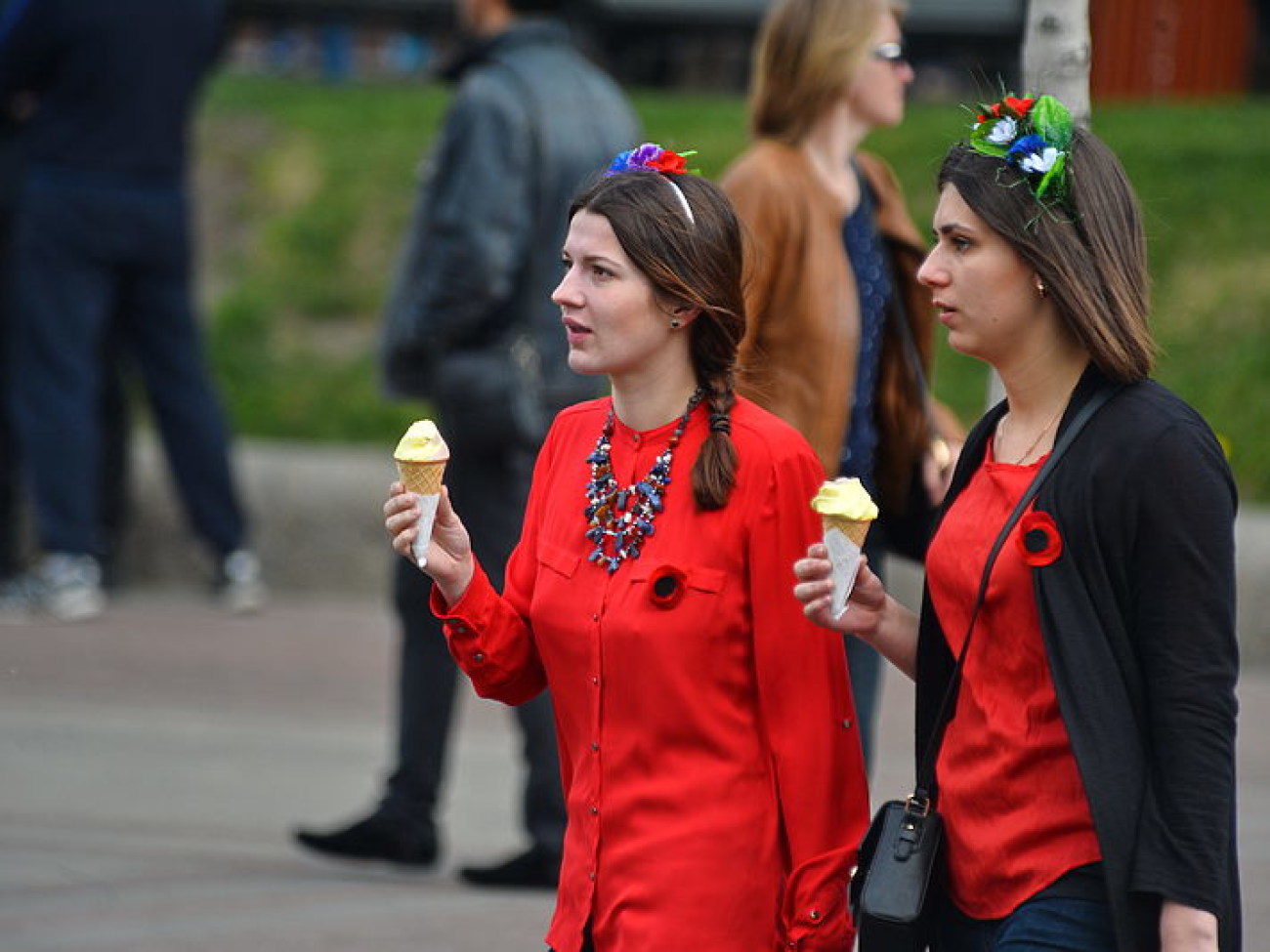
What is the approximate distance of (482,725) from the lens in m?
7.01

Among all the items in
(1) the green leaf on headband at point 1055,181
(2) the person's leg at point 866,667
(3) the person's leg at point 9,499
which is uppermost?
(1) the green leaf on headband at point 1055,181

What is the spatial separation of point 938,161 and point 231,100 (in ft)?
36.3

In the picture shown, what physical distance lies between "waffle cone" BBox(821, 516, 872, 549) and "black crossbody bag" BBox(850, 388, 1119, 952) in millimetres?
168

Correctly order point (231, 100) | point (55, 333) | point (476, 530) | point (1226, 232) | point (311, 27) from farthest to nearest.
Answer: point (311, 27) → point (231, 100) → point (1226, 232) → point (55, 333) → point (476, 530)

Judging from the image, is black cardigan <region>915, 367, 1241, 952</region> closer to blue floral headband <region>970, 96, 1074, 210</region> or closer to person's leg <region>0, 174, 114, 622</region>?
blue floral headband <region>970, 96, 1074, 210</region>

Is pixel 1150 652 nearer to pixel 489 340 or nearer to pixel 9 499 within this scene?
pixel 489 340

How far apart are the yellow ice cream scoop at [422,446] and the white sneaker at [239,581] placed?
5.25 m

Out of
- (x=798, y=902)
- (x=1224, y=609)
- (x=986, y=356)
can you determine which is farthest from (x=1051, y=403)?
(x=798, y=902)

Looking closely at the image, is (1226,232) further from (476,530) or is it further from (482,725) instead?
(476,530)

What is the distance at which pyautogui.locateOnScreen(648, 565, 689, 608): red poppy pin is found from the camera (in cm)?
305

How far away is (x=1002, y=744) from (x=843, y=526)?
0.35 m

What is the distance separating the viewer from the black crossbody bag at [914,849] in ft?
9.27

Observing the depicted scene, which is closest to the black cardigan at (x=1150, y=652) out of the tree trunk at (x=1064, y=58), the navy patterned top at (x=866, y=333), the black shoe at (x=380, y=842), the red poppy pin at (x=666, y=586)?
the red poppy pin at (x=666, y=586)

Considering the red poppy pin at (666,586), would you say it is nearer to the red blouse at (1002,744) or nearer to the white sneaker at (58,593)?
the red blouse at (1002,744)
